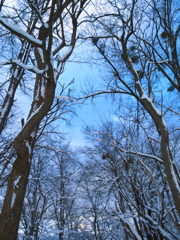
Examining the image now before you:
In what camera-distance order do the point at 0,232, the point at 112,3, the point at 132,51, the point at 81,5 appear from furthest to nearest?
the point at 132,51, the point at 112,3, the point at 81,5, the point at 0,232

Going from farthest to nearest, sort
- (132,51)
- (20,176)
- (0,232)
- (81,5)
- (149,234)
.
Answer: (132,51)
(81,5)
(20,176)
(149,234)
(0,232)

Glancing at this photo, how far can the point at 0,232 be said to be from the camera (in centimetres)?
242

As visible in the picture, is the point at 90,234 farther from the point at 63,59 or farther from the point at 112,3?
the point at 112,3

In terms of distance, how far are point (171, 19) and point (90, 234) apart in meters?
12.3

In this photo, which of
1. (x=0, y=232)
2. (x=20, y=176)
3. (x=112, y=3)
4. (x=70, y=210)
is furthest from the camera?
(x=70, y=210)

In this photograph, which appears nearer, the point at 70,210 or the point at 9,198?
the point at 9,198

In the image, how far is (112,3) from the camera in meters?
4.52

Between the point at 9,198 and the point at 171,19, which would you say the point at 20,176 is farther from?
the point at 171,19

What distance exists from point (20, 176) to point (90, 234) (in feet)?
33.5

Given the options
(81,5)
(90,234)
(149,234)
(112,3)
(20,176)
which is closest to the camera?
(149,234)

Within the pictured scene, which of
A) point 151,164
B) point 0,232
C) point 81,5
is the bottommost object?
point 0,232

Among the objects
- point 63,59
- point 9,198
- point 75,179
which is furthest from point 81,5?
point 75,179

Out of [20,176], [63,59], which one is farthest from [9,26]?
[20,176]

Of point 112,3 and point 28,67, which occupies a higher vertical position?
point 112,3
